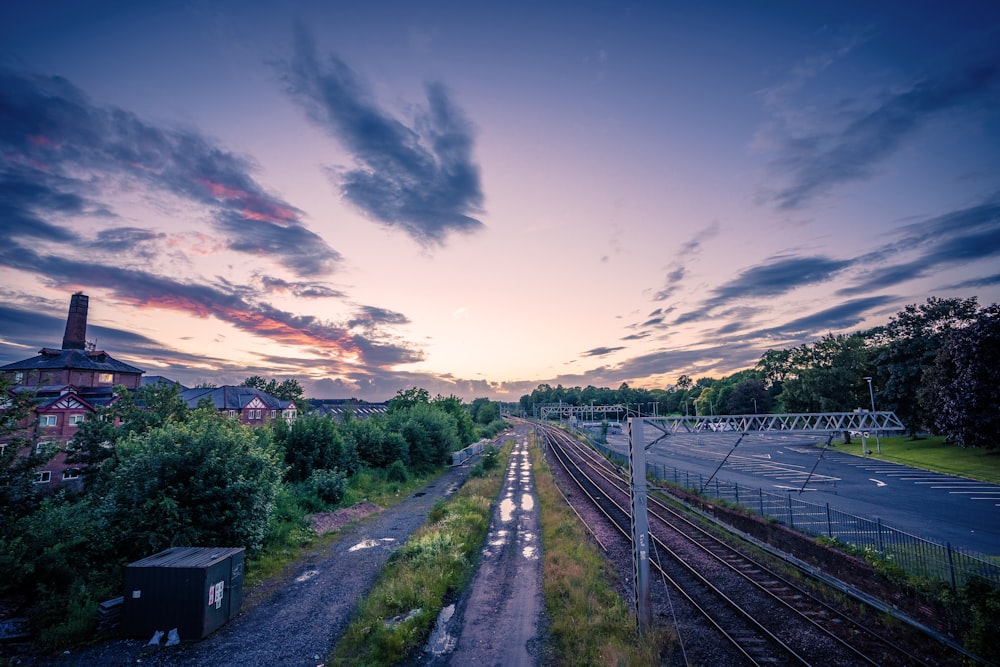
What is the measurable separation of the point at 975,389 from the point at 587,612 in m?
37.0

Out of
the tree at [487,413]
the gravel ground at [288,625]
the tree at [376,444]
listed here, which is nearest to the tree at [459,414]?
the tree at [376,444]

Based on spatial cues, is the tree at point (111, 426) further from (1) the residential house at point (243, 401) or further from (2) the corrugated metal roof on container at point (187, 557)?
(1) the residential house at point (243, 401)

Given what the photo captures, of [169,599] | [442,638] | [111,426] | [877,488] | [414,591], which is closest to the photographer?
[169,599]

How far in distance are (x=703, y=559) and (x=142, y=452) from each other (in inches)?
921

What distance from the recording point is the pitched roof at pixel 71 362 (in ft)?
208

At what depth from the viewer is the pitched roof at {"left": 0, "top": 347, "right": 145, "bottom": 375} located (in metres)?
63.3

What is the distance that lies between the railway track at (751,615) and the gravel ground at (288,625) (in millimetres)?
10764

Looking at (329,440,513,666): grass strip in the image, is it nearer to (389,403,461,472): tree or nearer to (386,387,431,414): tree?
(389,403,461,472): tree

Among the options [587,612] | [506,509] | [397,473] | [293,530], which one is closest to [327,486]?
[293,530]

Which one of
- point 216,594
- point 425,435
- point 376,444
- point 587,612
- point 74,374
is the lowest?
point 587,612

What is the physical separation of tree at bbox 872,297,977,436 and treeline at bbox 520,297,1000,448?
84 mm

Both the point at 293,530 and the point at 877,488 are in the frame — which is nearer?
the point at 293,530

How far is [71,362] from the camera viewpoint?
65875 millimetres

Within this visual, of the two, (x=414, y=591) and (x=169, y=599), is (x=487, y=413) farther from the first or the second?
(x=169, y=599)
